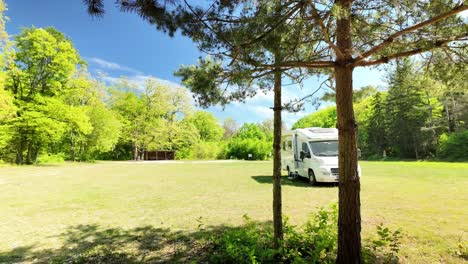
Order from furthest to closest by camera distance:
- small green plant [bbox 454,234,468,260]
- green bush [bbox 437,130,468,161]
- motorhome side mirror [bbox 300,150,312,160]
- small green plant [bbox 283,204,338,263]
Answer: green bush [bbox 437,130,468,161], motorhome side mirror [bbox 300,150,312,160], small green plant [bbox 454,234,468,260], small green plant [bbox 283,204,338,263]

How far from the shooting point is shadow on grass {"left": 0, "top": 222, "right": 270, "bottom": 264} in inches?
153

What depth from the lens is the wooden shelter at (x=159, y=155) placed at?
1599 inches

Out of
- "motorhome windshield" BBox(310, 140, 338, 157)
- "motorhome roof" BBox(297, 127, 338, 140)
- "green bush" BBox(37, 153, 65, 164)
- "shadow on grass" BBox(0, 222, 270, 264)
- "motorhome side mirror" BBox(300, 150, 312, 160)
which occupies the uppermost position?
"motorhome roof" BBox(297, 127, 338, 140)

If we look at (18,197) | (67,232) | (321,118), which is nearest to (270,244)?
(67,232)

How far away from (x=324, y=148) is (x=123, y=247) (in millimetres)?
8390

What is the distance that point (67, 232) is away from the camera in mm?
5074

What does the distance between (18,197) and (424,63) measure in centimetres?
1089

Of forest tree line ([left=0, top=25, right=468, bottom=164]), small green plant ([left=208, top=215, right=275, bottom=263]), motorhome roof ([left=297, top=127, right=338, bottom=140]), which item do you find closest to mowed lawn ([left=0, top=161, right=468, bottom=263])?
small green plant ([left=208, top=215, right=275, bottom=263])

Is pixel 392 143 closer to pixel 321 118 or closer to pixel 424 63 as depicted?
pixel 321 118

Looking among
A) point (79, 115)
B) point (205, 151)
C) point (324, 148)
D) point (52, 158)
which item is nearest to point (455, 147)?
point (324, 148)

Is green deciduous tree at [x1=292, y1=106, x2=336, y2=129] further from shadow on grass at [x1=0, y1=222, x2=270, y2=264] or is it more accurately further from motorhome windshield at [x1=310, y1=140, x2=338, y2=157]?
shadow on grass at [x1=0, y1=222, x2=270, y2=264]

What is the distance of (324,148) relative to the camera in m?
10.7

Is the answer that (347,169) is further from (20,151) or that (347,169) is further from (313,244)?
(20,151)

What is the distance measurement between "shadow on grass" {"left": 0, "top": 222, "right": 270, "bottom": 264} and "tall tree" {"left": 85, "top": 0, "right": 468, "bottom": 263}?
6.97 ft
